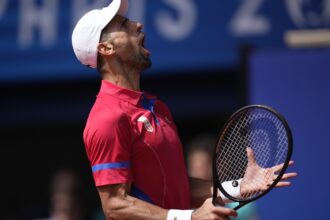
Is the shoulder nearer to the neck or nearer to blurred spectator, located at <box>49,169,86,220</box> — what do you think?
the neck

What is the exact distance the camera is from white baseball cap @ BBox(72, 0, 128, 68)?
4555 mm

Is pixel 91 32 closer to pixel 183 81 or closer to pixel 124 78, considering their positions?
pixel 124 78

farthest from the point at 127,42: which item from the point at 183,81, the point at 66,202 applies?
the point at 183,81

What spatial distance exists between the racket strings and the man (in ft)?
0.66

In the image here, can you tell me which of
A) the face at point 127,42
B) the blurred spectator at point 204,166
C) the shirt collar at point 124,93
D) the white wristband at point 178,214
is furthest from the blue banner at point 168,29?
the white wristband at point 178,214

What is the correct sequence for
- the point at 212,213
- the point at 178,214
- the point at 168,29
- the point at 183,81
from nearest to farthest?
the point at 212,213, the point at 178,214, the point at 168,29, the point at 183,81

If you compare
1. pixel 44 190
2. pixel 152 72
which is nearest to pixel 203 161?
pixel 152 72

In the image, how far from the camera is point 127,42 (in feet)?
14.9

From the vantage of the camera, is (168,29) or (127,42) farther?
(168,29)

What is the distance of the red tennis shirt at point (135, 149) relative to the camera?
13.8 feet

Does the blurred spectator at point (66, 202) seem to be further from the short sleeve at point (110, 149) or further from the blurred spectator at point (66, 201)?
the short sleeve at point (110, 149)

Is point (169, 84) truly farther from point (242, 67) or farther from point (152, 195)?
point (152, 195)

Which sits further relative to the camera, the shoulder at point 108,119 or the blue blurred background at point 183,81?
the blue blurred background at point 183,81

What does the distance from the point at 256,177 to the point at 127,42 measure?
85 cm
